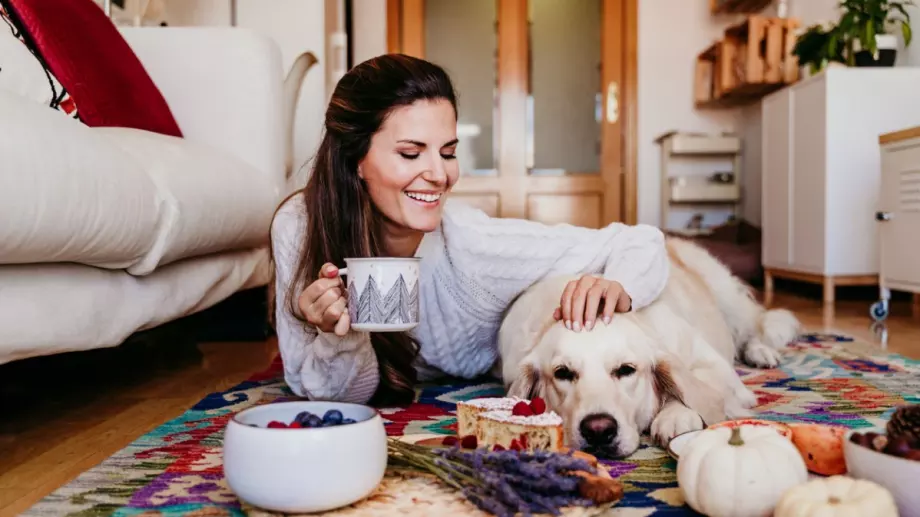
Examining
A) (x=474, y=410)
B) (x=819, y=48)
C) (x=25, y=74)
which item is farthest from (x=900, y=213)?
(x=25, y=74)

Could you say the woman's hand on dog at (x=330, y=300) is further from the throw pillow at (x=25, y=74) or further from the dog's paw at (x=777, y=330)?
the dog's paw at (x=777, y=330)

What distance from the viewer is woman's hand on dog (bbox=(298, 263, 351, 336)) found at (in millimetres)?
1247

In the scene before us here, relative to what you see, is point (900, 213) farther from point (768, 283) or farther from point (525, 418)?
point (525, 418)

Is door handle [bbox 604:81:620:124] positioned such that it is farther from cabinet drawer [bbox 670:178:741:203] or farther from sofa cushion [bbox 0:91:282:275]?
sofa cushion [bbox 0:91:282:275]

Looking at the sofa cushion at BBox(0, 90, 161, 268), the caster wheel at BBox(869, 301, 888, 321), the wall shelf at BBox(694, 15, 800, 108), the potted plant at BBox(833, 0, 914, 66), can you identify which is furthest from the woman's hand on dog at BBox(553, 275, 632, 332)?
the wall shelf at BBox(694, 15, 800, 108)

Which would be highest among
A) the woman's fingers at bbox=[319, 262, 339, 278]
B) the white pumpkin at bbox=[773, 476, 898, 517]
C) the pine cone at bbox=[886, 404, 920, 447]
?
the woman's fingers at bbox=[319, 262, 339, 278]

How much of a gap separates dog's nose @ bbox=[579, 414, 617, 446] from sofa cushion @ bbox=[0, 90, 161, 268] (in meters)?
0.90

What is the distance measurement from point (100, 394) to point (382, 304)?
1120 millimetres

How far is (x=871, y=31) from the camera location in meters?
3.65

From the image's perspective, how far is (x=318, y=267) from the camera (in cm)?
154

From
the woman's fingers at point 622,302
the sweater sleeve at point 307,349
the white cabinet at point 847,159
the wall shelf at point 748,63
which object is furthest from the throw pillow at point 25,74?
the wall shelf at point 748,63

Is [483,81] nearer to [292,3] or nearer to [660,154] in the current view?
[660,154]

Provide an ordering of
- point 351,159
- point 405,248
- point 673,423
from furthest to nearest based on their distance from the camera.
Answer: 1. point 405,248
2. point 351,159
3. point 673,423

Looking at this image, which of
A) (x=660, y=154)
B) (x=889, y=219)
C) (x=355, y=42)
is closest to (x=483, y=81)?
(x=355, y=42)
